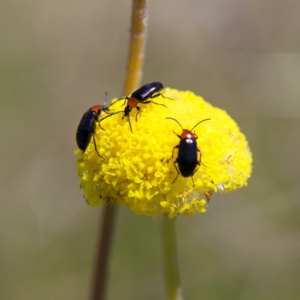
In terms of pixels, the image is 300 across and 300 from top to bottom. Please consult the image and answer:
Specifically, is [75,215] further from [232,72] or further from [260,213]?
[232,72]

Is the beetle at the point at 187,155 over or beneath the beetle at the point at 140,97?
beneath

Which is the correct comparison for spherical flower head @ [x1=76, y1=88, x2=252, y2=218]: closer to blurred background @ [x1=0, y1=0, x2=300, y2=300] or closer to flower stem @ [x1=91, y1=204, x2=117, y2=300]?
flower stem @ [x1=91, y1=204, x2=117, y2=300]

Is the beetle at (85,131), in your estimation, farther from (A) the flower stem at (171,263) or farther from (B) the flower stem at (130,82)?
(A) the flower stem at (171,263)

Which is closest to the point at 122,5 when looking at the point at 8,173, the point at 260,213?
the point at 8,173

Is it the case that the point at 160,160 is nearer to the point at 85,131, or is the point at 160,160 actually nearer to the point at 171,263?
the point at 85,131

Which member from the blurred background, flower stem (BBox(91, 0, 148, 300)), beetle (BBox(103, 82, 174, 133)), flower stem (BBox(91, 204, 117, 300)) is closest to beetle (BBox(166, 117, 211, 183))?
beetle (BBox(103, 82, 174, 133))

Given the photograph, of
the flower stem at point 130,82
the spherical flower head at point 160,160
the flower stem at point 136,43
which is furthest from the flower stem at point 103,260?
the flower stem at point 136,43
